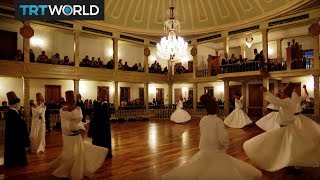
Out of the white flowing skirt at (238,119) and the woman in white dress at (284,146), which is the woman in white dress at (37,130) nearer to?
the woman in white dress at (284,146)

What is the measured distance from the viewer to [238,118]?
13461 millimetres

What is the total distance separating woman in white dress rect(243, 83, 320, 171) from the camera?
16.7ft

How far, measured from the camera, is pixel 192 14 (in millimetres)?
20078

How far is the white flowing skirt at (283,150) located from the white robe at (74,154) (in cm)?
327

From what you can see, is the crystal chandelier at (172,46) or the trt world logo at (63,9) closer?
the trt world logo at (63,9)

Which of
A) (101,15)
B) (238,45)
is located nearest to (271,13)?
(238,45)

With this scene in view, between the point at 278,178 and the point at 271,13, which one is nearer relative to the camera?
the point at 278,178

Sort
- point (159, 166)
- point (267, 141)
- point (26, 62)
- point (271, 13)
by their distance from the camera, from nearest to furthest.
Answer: point (267, 141), point (159, 166), point (26, 62), point (271, 13)

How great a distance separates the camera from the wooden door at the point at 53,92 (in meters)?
17.7

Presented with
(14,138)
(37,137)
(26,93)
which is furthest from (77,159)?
(26,93)

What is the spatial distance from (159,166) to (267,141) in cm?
243

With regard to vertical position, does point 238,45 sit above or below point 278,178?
above

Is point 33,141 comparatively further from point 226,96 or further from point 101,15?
point 226,96

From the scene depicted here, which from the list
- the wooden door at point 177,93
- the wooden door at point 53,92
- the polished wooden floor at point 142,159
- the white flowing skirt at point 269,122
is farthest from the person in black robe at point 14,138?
the wooden door at point 177,93
